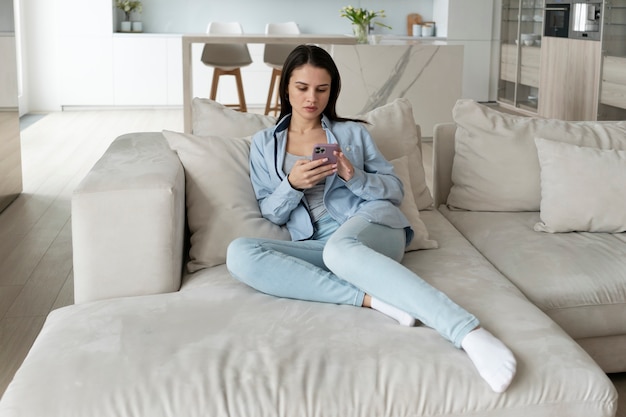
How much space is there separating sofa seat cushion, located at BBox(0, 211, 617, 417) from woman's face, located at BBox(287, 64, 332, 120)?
2.35ft

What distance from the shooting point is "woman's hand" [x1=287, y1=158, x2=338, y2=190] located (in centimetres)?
232

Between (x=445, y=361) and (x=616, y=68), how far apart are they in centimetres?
517

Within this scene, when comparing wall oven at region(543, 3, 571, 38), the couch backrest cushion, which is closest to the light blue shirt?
the couch backrest cushion

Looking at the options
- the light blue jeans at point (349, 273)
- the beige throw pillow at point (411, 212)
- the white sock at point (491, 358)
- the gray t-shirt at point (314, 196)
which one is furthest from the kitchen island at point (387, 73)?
the white sock at point (491, 358)

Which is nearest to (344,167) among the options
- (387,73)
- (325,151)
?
(325,151)

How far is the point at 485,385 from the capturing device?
174 centimetres

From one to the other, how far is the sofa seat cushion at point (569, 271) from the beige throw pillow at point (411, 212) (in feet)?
0.72

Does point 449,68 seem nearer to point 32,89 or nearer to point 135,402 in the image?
point 32,89

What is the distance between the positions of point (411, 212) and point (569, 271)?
502 mm

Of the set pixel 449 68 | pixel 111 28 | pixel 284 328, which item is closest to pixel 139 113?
pixel 111 28

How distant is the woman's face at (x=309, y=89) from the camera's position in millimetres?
2491

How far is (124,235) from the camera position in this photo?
2176mm

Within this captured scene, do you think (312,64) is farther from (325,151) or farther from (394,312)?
(394,312)

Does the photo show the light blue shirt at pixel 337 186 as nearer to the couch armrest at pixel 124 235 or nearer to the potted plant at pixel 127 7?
the couch armrest at pixel 124 235
